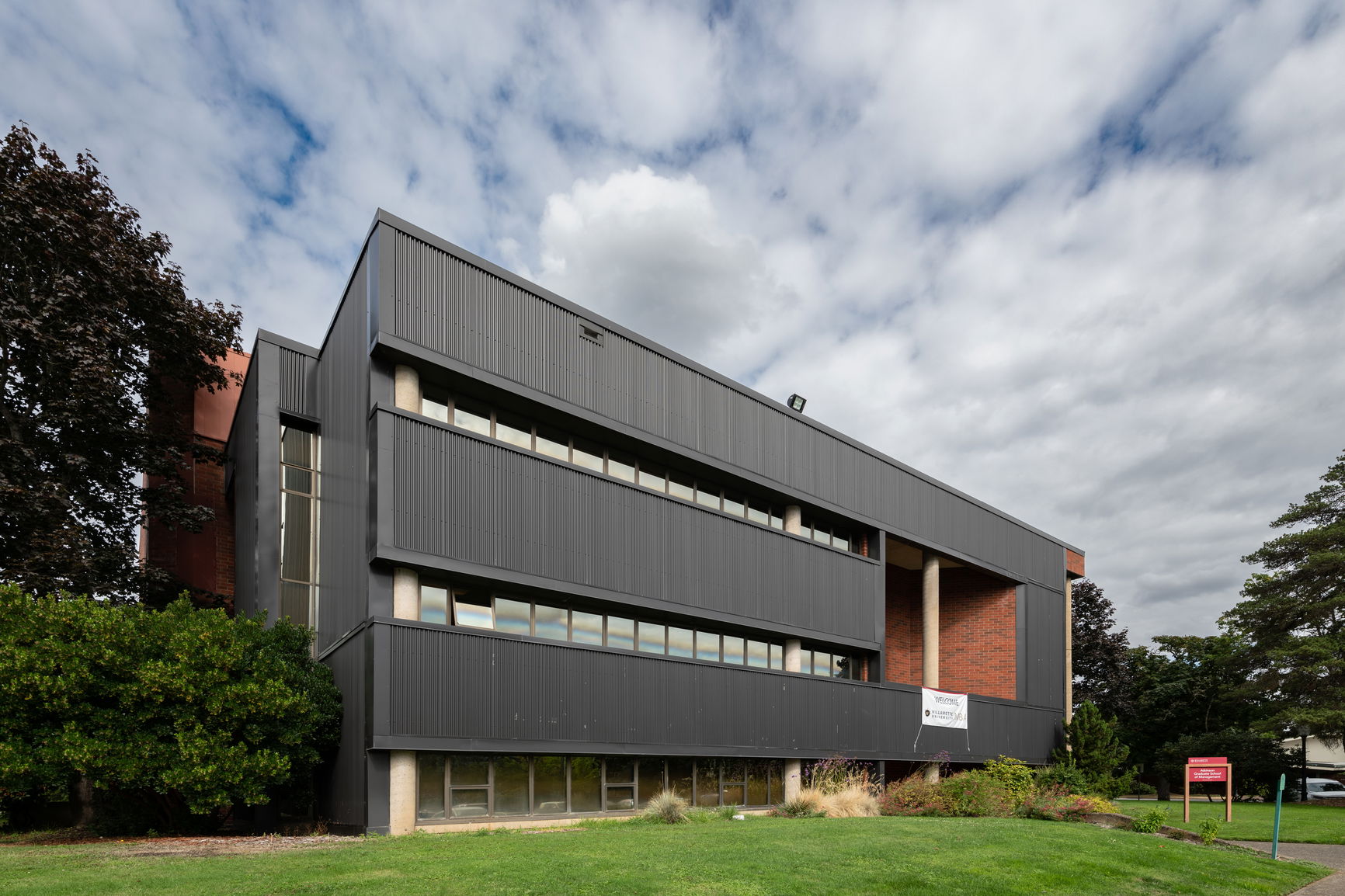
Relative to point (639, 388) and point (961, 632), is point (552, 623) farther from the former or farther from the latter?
point (961, 632)

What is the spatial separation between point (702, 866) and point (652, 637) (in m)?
10.2

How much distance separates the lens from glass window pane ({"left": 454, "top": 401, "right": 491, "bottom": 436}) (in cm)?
1838

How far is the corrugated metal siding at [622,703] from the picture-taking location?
16.2 m

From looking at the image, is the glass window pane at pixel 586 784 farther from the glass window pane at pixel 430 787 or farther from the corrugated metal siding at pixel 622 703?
the glass window pane at pixel 430 787

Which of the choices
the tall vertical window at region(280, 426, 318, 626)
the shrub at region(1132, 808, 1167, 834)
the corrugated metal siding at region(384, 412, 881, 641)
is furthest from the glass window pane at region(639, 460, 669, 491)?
the shrub at region(1132, 808, 1167, 834)

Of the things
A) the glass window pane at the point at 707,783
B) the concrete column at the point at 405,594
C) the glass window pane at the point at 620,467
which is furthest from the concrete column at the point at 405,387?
the glass window pane at the point at 707,783

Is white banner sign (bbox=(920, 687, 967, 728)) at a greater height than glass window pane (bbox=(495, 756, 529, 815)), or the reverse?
glass window pane (bbox=(495, 756, 529, 815))

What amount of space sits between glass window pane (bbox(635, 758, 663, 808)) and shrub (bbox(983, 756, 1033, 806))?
8.33m

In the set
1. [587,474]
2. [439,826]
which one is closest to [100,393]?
[587,474]

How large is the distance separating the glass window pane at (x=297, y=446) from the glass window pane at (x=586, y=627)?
24.3 ft

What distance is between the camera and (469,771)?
55.4ft

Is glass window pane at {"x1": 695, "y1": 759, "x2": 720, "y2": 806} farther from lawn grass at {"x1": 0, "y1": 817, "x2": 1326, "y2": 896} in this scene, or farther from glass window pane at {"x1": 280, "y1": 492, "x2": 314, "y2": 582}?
glass window pane at {"x1": 280, "y1": 492, "x2": 314, "y2": 582}

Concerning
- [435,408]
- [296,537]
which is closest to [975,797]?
[435,408]

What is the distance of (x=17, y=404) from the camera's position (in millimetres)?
23719
